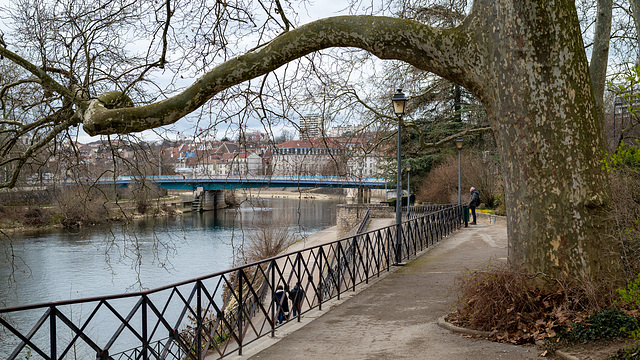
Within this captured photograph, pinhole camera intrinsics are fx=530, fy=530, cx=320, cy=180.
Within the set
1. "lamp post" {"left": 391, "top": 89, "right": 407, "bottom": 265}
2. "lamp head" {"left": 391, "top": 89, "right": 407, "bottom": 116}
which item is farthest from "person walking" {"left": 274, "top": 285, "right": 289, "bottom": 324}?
"lamp head" {"left": 391, "top": 89, "right": 407, "bottom": 116}

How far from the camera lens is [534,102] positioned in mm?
5891

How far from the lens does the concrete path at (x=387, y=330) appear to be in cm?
556

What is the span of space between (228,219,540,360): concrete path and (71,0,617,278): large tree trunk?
1.29 meters

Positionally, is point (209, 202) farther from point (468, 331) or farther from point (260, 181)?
point (468, 331)

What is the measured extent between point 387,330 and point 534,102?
325cm

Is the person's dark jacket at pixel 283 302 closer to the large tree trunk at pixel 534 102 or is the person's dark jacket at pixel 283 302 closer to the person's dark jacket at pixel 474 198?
the large tree trunk at pixel 534 102

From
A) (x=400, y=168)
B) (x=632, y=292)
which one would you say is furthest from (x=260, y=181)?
(x=632, y=292)

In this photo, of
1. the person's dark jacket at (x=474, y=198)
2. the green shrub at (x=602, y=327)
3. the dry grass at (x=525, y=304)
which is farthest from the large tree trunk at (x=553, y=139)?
the person's dark jacket at (x=474, y=198)

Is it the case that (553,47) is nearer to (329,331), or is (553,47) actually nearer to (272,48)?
(272,48)

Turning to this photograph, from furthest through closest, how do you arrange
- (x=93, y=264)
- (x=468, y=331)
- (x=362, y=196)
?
(x=362, y=196)
(x=93, y=264)
(x=468, y=331)

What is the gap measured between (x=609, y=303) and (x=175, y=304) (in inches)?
651

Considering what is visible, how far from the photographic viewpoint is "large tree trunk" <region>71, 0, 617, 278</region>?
5797 millimetres

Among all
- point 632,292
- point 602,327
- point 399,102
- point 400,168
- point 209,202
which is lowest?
point 209,202

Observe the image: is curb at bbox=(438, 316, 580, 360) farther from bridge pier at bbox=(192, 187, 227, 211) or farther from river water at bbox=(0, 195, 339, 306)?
bridge pier at bbox=(192, 187, 227, 211)
